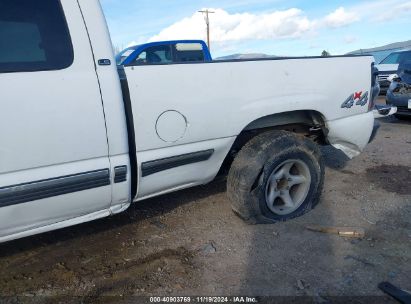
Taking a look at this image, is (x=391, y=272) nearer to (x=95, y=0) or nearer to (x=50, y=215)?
(x=50, y=215)

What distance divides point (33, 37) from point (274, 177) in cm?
208

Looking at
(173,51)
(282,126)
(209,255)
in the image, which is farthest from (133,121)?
(173,51)

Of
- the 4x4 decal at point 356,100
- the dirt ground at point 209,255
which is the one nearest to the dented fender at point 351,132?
the 4x4 decal at point 356,100

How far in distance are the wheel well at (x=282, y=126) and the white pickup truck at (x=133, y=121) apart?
14 millimetres

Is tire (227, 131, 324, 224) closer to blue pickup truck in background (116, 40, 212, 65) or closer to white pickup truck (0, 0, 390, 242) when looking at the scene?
white pickup truck (0, 0, 390, 242)

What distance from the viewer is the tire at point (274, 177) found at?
305cm

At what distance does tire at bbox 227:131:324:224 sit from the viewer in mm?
3047

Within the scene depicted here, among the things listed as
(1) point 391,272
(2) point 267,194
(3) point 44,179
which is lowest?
(1) point 391,272

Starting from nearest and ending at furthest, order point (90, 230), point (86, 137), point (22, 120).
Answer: point (22, 120) → point (86, 137) → point (90, 230)

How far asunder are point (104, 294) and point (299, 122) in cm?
220

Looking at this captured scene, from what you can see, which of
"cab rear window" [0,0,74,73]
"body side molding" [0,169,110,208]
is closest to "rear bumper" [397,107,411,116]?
"body side molding" [0,169,110,208]

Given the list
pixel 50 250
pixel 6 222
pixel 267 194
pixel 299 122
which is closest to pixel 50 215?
pixel 6 222

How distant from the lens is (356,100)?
346 centimetres

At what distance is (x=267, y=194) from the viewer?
10.5 ft
